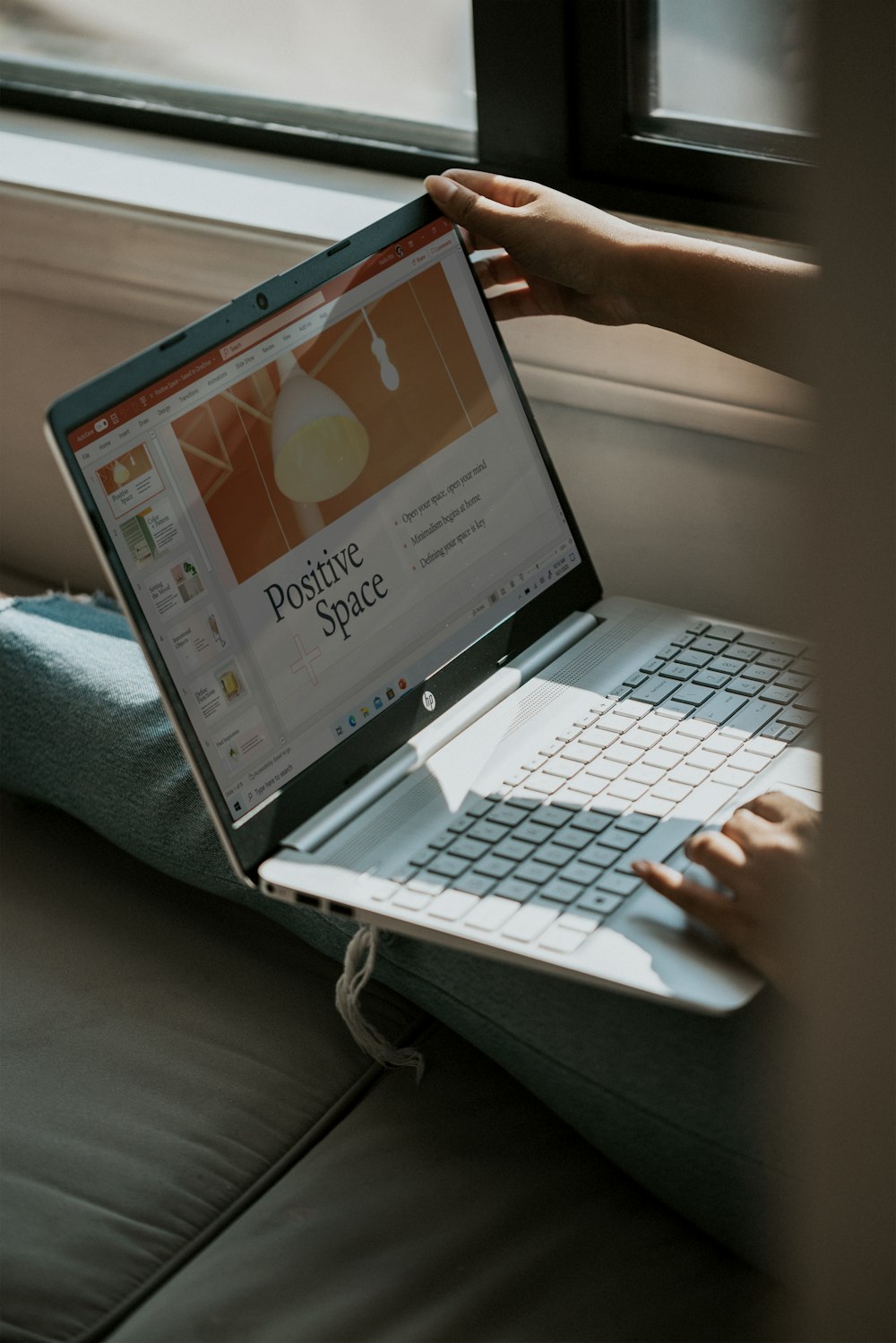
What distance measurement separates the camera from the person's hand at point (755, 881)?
60 cm

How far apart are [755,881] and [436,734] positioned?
0.23 meters

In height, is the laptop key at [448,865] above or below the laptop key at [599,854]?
above

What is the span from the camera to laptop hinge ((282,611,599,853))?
2.39 feet

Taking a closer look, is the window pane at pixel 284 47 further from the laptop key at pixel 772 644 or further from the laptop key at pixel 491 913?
the laptop key at pixel 491 913

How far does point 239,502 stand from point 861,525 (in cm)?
52

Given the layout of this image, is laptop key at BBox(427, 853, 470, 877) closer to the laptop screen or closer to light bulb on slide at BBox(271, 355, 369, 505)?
the laptop screen

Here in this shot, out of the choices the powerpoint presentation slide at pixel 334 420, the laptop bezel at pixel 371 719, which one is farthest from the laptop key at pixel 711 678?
the powerpoint presentation slide at pixel 334 420

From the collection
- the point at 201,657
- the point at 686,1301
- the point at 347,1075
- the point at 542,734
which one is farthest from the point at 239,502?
the point at 686,1301

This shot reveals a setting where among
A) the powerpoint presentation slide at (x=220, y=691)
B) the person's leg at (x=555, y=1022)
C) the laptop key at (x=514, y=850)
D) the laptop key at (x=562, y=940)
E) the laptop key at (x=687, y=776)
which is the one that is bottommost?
the person's leg at (x=555, y=1022)

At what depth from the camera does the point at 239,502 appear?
0.72 meters

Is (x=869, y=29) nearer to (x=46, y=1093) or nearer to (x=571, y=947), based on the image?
(x=571, y=947)

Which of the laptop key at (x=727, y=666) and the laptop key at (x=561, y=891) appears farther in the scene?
the laptop key at (x=727, y=666)

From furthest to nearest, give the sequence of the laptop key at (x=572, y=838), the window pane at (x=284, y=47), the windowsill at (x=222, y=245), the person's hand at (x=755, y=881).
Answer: the window pane at (x=284, y=47) → the windowsill at (x=222, y=245) → the laptop key at (x=572, y=838) → the person's hand at (x=755, y=881)

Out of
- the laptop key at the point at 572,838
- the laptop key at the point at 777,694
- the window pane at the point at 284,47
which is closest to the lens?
the laptop key at the point at 572,838
